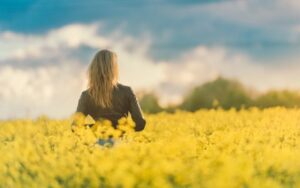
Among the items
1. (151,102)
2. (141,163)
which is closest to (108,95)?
(141,163)

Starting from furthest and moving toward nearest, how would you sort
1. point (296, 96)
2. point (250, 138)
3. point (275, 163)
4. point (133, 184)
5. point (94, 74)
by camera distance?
1. point (296, 96)
2. point (250, 138)
3. point (94, 74)
4. point (275, 163)
5. point (133, 184)

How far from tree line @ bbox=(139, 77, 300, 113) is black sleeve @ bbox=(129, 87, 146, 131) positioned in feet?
70.0

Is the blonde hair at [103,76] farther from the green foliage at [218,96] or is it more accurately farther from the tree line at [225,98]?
the green foliage at [218,96]

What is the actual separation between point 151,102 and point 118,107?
21.9 meters

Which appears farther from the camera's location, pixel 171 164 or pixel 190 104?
pixel 190 104

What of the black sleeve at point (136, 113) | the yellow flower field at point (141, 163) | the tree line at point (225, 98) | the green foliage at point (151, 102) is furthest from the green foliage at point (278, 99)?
the black sleeve at point (136, 113)

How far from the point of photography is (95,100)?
1129 centimetres

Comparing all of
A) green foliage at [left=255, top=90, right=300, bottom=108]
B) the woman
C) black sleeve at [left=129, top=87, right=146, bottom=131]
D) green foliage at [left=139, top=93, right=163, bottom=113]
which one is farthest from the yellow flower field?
green foliage at [left=139, top=93, right=163, bottom=113]

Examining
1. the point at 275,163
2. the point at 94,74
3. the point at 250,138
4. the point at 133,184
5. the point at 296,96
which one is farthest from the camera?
the point at 296,96

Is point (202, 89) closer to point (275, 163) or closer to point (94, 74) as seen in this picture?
point (94, 74)

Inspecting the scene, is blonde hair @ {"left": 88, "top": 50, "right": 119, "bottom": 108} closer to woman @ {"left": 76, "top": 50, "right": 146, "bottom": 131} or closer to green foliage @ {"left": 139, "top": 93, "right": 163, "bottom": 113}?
woman @ {"left": 76, "top": 50, "right": 146, "bottom": 131}

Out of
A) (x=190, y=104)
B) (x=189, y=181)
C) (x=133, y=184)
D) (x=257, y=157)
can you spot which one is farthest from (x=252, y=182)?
(x=190, y=104)

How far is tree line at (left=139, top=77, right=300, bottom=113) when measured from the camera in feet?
108

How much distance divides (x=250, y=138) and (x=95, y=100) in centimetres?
229
